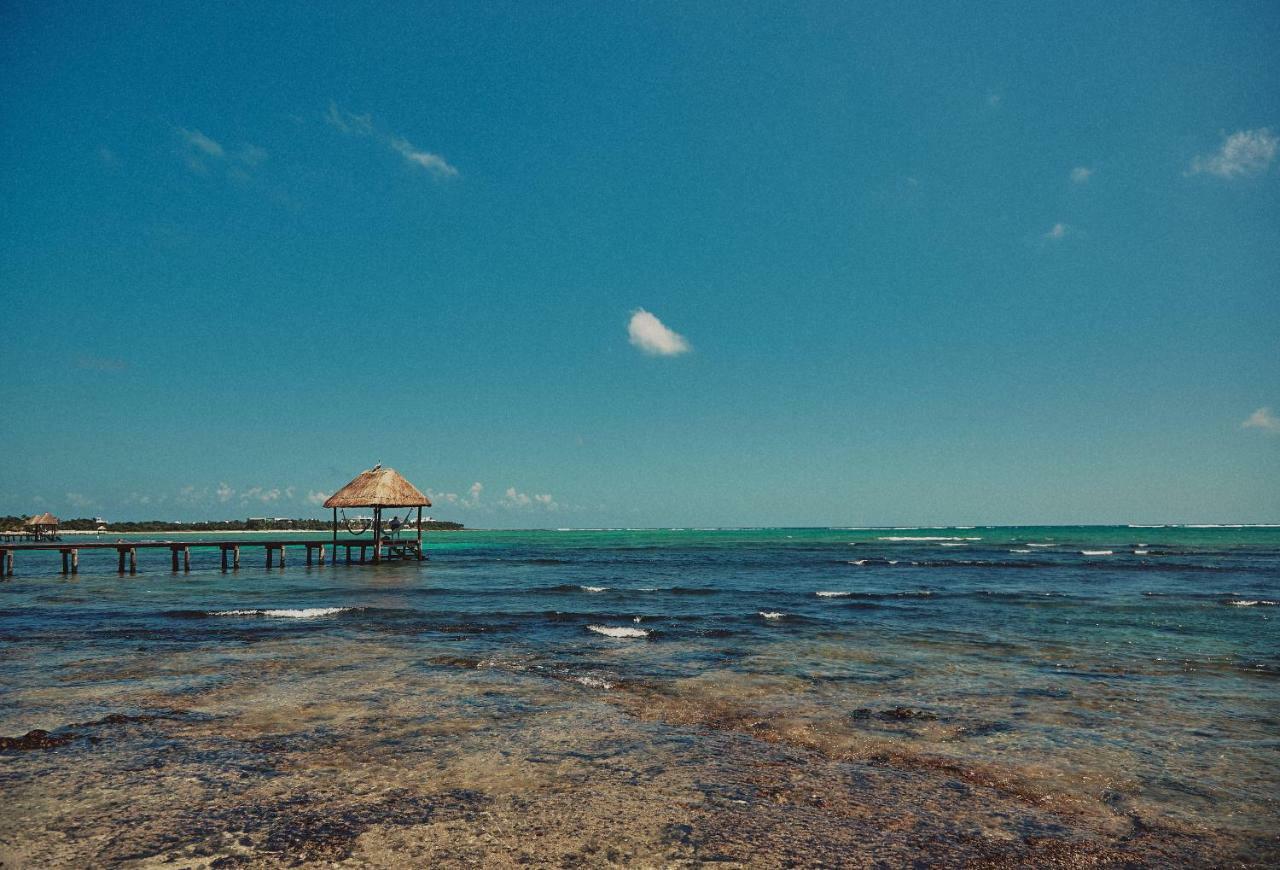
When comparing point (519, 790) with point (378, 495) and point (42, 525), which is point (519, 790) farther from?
point (42, 525)

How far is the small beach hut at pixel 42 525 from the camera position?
69.4 m

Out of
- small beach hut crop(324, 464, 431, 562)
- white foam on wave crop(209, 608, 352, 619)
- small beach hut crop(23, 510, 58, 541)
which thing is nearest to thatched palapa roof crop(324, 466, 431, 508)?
small beach hut crop(324, 464, 431, 562)

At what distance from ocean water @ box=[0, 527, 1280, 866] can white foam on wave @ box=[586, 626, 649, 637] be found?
136 mm

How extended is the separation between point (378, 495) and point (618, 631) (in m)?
26.3

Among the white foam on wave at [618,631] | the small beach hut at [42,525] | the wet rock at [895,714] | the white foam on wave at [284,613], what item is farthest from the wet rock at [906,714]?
the small beach hut at [42,525]

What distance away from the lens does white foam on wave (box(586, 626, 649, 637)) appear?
1556cm

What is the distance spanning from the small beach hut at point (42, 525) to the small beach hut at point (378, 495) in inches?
2157

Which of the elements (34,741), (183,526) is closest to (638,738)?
(34,741)

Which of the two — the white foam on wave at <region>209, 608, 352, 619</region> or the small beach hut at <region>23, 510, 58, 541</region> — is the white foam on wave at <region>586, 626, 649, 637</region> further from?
the small beach hut at <region>23, 510, 58, 541</region>

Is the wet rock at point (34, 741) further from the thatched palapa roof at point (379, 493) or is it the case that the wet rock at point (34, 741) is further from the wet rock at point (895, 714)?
the thatched palapa roof at point (379, 493)

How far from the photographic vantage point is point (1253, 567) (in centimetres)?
3822

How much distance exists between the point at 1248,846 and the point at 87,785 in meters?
9.56

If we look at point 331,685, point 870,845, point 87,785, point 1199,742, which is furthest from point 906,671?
point 87,785

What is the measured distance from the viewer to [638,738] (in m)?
7.47
